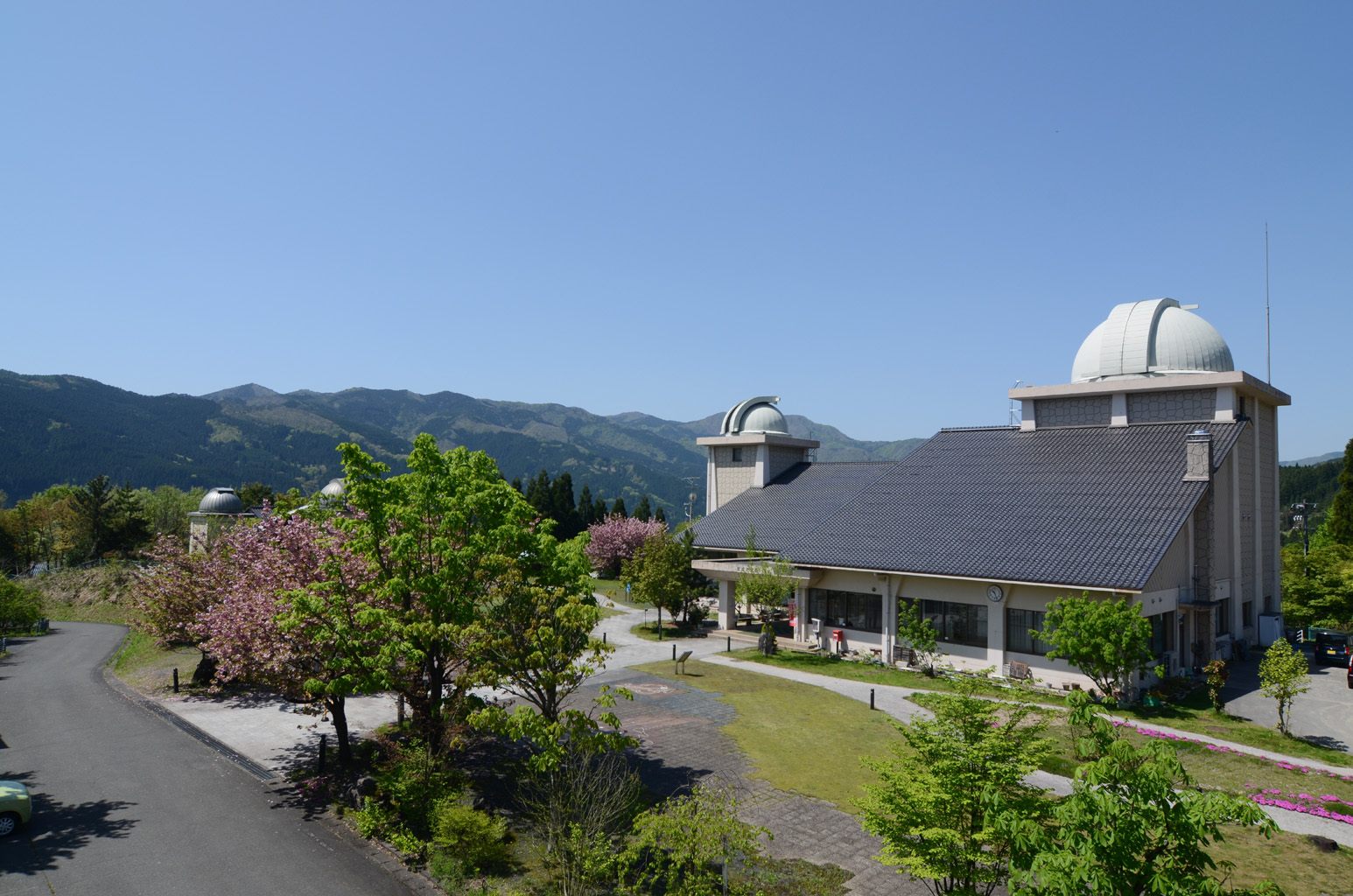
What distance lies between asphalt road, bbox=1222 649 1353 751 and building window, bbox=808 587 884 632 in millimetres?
12651

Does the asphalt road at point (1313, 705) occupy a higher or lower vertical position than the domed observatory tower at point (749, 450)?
lower

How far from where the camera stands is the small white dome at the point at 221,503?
2584 inches

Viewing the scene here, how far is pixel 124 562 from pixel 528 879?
5609cm

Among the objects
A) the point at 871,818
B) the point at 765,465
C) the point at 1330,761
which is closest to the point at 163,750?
the point at 871,818

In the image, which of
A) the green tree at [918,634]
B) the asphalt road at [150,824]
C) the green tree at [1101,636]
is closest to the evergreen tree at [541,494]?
the green tree at [918,634]

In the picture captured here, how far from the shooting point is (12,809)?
16.0 m

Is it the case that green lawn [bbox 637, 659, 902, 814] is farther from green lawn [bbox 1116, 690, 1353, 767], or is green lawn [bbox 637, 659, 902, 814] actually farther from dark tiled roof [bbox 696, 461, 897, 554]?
dark tiled roof [bbox 696, 461, 897, 554]

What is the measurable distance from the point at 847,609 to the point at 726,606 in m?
8.22

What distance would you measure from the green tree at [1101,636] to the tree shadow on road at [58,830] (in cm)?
2498

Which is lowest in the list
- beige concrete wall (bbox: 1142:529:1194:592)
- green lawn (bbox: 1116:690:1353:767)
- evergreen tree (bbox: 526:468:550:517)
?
green lawn (bbox: 1116:690:1353:767)

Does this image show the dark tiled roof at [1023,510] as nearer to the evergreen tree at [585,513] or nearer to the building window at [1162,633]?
the building window at [1162,633]

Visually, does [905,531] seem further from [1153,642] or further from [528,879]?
[528,879]

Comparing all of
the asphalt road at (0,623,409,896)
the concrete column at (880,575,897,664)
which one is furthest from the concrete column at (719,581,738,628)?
the asphalt road at (0,623,409,896)

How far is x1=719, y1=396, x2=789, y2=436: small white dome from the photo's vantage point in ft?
176
